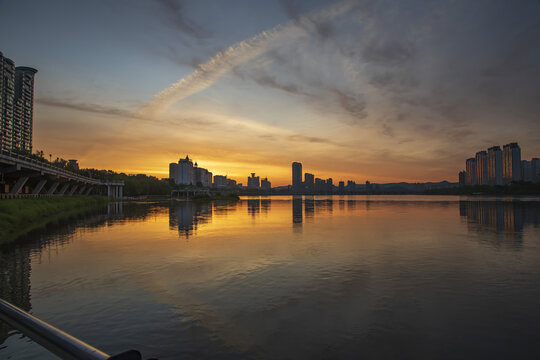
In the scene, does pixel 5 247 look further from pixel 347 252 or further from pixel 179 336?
pixel 347 252

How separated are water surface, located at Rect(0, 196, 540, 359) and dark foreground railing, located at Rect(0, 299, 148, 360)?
594 cm

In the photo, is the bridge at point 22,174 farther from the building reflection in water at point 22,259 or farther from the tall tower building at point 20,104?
the tall tower building at point 20,104

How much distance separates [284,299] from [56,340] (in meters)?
11.2

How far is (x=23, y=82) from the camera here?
194m

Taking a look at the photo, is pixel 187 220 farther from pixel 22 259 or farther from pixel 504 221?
pixel 504 221

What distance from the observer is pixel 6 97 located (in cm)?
17250

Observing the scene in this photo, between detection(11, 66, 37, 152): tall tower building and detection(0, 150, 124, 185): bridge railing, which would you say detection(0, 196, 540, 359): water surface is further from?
detection(11, 66, 37, 152): tall tower building

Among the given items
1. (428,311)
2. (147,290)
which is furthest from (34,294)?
(428,311)

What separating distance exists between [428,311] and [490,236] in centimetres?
2383

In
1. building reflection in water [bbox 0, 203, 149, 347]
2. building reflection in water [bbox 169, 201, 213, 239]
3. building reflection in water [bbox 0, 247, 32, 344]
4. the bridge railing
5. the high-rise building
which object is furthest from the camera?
the high-rise building

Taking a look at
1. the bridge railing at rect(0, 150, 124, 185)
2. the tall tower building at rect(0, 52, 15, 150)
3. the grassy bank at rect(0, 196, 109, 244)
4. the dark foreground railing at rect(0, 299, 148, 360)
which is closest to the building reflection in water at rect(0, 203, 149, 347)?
the grassy bank at rect(0, 196, 109, 244)

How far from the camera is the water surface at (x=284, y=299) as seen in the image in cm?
946

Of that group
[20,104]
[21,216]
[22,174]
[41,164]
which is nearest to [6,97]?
[20,104]

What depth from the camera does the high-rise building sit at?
6621 inches
